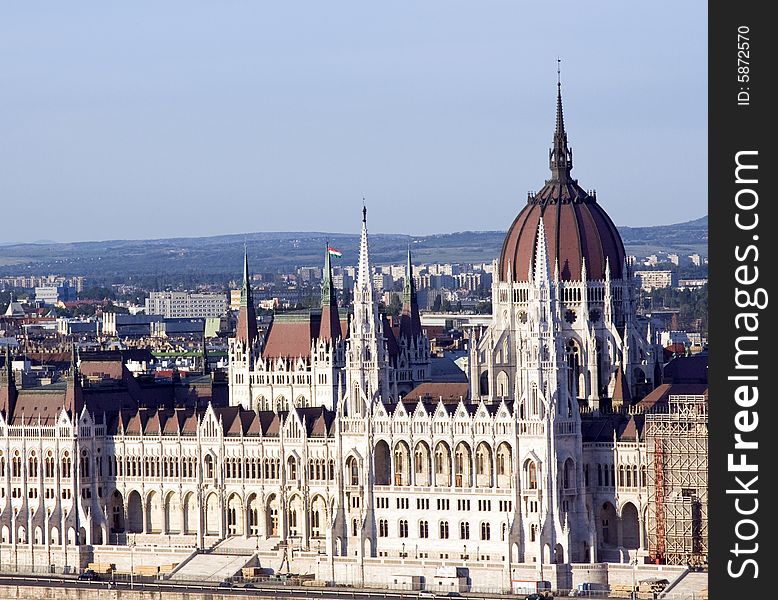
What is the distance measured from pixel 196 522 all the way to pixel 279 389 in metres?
23.2

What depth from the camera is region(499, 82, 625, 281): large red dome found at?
167 metres

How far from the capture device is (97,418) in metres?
168

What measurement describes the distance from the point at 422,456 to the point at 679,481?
13829 mm

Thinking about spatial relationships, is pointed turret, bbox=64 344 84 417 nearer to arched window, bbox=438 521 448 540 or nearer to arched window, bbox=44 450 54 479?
arched window, bbox=44 450 54 479

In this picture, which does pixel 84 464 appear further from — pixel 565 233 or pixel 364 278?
pixel 565 233

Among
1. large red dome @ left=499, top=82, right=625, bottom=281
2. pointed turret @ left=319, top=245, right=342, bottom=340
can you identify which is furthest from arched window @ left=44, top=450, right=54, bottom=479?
large red dome @ left=499, top=82, right=625, bottom=281

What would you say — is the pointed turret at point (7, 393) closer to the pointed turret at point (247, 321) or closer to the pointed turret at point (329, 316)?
the pointed turret at point (247, 321)

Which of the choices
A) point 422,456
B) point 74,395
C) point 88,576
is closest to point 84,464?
point 74,395

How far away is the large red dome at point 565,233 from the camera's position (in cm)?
16700

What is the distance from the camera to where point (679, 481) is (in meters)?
148

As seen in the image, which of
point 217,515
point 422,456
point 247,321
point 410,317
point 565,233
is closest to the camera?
point 422,456

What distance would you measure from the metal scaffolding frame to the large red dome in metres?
18.8

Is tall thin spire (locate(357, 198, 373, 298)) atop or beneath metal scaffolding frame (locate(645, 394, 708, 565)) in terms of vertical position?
atop

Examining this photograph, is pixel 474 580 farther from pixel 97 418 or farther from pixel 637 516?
pixel 97 418
